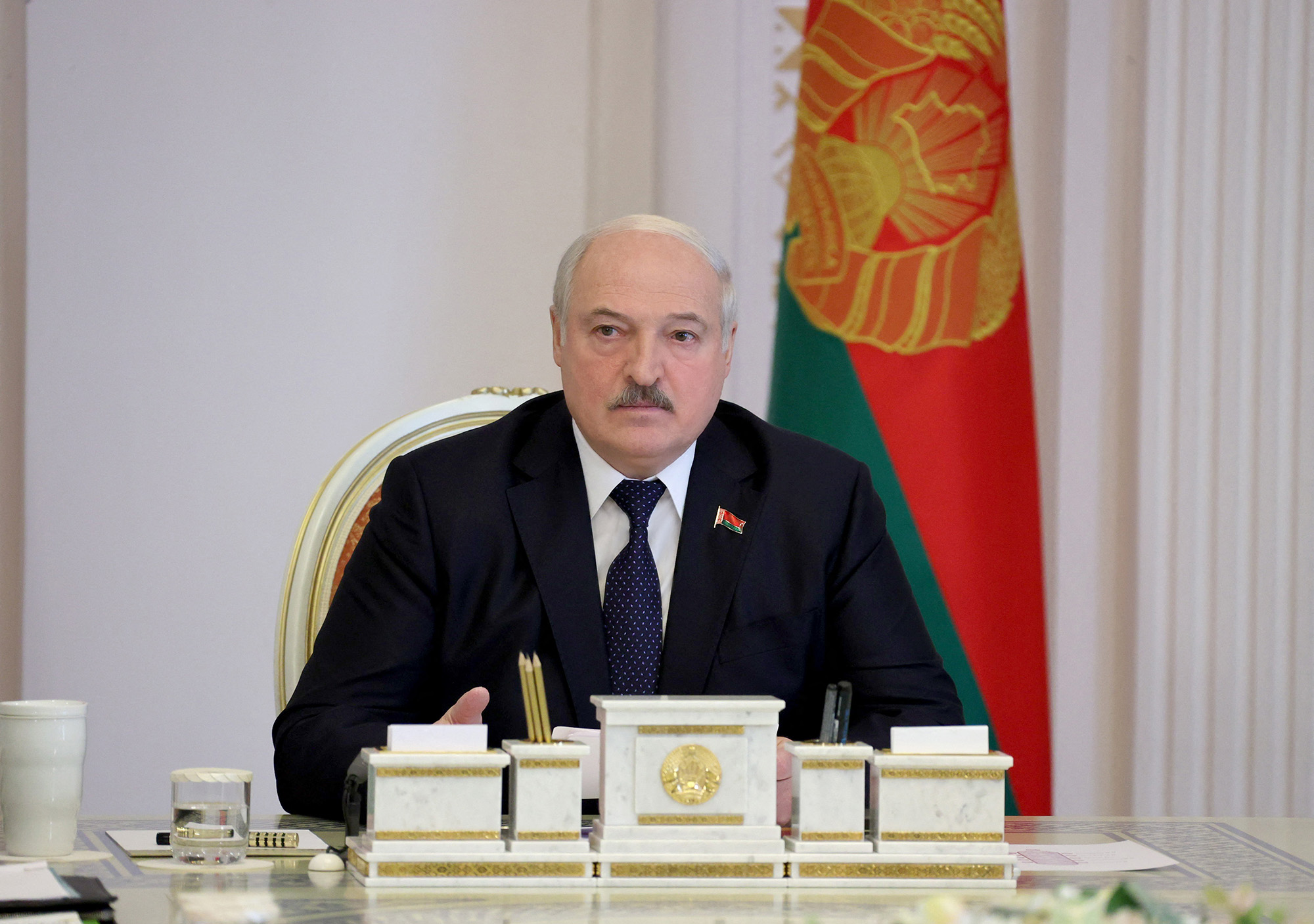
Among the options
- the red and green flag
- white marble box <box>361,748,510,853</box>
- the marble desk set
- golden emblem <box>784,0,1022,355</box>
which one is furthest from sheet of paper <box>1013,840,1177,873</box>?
golden emblem <box>784,0,1022,355</box>

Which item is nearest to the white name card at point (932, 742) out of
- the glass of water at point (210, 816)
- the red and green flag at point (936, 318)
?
the glass of water at point (210, 816)

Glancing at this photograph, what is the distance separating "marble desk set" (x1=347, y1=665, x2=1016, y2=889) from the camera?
57.4 inches

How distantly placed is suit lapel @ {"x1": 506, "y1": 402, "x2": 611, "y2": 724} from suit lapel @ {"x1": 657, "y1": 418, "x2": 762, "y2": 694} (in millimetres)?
120

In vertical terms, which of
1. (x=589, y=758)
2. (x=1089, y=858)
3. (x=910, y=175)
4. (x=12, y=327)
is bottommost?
(x=1089, y=858)

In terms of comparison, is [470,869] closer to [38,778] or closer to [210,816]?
[210,816]

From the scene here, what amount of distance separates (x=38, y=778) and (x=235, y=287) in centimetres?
251

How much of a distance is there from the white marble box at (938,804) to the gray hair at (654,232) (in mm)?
1048

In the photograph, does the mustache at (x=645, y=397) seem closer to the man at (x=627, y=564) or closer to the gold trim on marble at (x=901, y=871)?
the man at (x=627, y=564)

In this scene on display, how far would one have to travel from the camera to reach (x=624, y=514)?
2402 millimetres

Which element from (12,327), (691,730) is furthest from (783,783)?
(12,327)

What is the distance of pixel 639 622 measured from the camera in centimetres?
225

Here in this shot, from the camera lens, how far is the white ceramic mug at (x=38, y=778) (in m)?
1.59

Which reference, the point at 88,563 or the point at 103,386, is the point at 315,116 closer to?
the point at 103,386

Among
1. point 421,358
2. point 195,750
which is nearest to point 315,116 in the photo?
point 421,358
